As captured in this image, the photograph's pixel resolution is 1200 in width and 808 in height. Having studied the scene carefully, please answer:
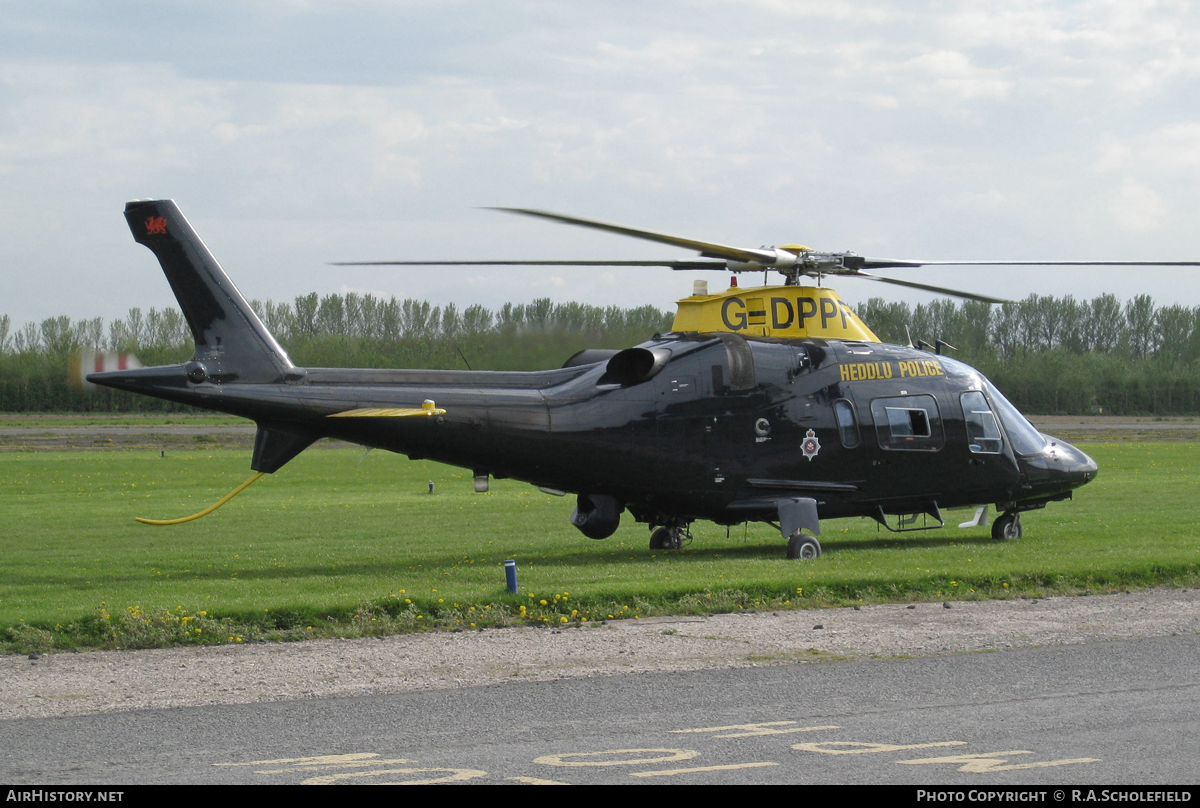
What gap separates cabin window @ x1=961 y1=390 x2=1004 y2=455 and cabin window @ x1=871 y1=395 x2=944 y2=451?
→ 2.06 ft

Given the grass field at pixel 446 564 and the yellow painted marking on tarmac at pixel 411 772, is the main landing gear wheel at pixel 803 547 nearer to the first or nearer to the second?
the grass field at pixel 446 564

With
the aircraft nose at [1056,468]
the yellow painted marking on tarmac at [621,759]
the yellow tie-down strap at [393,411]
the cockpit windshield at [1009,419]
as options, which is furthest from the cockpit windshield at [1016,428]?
the yellow painted marking on tarmac at [621,759]

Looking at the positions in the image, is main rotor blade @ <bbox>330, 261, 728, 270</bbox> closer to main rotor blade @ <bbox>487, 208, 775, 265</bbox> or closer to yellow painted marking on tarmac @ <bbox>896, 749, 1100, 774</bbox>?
main rotor blade @ <bbox>487, 208, 775, 265</bbox>

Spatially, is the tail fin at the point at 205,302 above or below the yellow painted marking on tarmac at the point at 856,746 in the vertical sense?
above

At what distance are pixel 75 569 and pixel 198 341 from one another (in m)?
4.13

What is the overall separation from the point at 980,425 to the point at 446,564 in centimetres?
911

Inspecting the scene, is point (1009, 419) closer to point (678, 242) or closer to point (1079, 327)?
point (678, 242)

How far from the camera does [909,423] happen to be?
19.7m

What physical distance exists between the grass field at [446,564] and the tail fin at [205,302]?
2.85 meters

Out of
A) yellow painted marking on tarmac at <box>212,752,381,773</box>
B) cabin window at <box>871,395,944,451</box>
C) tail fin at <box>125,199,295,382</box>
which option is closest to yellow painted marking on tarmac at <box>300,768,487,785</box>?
yellow painted marking on tarmac at <box>212,752,381,773</box>

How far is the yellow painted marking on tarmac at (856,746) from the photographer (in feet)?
25.2

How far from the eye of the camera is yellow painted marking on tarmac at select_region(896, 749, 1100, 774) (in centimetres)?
714

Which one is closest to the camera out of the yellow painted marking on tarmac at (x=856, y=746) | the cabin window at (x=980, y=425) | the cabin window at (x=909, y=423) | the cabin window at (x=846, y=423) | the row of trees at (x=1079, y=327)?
the yellow painted marking on tarmac at (x=856, y=746)

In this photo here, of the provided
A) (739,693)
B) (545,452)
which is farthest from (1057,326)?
(739,693)
